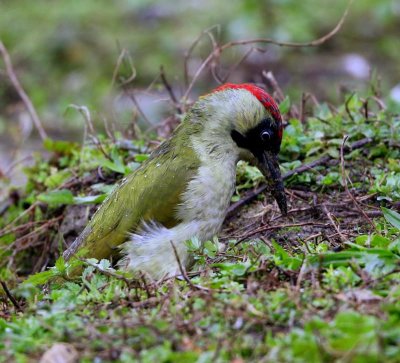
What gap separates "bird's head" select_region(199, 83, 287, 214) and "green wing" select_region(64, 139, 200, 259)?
299 mm

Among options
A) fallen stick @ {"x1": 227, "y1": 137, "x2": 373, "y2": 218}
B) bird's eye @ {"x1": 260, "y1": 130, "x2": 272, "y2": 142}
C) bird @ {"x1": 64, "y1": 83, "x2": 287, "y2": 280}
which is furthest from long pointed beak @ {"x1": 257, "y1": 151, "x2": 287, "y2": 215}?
fallen stick @ {"x1": 227, "y1": 137, "x2": 373, "y2": 218}

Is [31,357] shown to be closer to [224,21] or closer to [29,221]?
[29,221]

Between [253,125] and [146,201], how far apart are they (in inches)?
30.9

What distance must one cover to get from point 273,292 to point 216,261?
867 mm

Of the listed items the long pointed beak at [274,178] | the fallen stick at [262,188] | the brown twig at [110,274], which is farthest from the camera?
the fallen stick at [262,188]

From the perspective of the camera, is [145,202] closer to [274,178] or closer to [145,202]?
[145,202]

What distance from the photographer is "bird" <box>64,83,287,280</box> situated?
473cm

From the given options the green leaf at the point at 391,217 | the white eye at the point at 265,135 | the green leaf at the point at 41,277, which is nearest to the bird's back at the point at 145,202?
the white eye at the point at 265,135

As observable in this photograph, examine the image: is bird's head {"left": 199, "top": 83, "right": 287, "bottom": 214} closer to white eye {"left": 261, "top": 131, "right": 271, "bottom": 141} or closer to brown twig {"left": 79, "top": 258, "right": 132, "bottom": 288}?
white eye {"left": 261, "top": 131, "right": 271, "bottom": 141}

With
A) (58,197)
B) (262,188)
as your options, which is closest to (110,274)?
(262,188)

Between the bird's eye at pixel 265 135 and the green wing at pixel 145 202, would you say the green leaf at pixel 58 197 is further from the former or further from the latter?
the bird's eye at pixel 265 135

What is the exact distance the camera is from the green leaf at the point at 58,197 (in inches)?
231

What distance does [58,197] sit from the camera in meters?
5.87

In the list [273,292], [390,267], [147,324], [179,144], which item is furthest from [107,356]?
[179,144]
